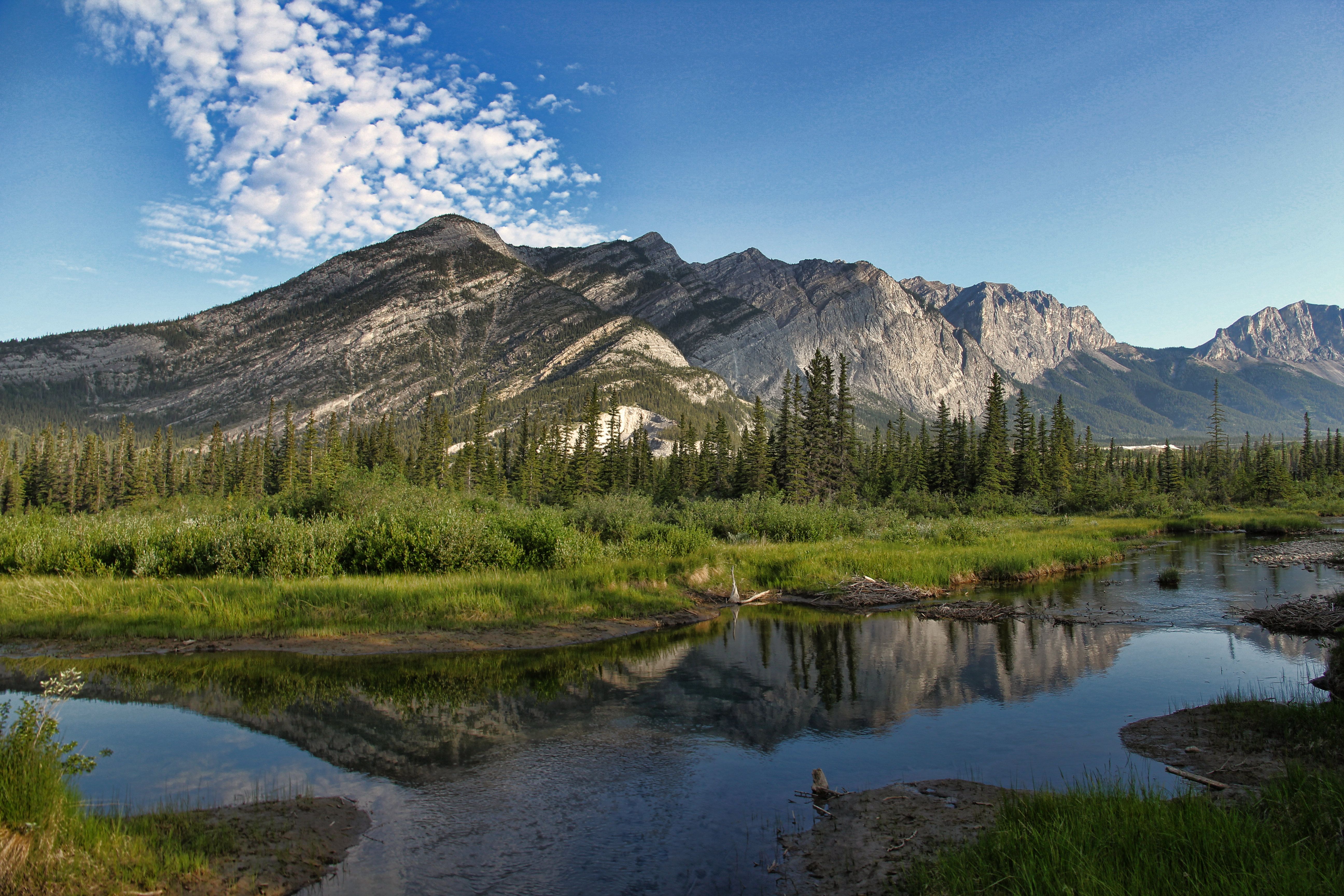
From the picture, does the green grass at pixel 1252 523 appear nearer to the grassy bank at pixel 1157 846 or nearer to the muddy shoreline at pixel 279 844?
the grassy bank at pixel 1157 846

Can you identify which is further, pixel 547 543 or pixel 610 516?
pixel 610 516

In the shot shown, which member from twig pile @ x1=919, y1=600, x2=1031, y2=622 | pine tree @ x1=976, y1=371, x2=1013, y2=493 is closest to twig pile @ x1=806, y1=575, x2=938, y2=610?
twig pile @ x1=919, y1=600, x2=1031, y2=622

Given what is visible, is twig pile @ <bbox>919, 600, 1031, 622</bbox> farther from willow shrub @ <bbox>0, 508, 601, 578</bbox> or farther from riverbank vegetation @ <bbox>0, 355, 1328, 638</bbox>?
willow shrub @ <bbox>0, 508, 601, 578</bbox>

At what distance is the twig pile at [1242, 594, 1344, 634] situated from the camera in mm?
18391

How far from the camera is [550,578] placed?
24391 mm

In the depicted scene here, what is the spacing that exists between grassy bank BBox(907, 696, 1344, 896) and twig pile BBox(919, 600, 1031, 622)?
15.2 meters

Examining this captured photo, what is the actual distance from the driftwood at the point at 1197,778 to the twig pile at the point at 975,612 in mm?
13404

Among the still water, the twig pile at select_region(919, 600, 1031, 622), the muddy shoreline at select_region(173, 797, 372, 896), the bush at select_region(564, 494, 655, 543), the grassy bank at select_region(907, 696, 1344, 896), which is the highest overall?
the bush at select_region(564, 494, 655, 543)

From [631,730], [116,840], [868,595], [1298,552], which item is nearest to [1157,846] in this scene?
[631,730]

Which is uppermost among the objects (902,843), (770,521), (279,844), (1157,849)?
(770,521)

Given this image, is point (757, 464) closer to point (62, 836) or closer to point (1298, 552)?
point (1298, 552)

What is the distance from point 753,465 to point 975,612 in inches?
2322

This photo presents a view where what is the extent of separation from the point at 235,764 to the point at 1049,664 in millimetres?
17206

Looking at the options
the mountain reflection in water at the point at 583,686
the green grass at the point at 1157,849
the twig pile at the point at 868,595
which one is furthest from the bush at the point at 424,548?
the green grass at the point at 1157,849
